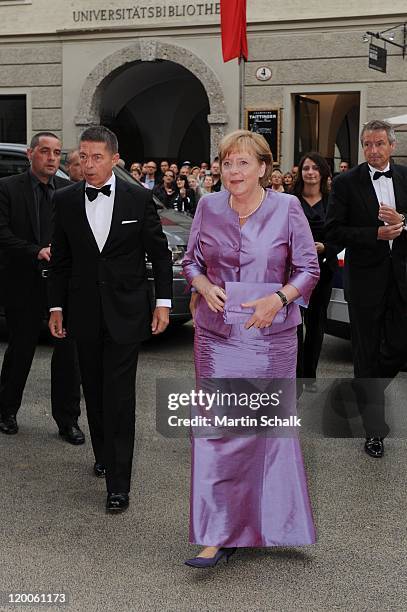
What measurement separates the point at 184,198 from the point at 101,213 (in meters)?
10.9

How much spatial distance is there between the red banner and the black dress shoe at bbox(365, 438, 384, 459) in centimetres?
1174

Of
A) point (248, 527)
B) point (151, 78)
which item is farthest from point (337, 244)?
point (151, 78)

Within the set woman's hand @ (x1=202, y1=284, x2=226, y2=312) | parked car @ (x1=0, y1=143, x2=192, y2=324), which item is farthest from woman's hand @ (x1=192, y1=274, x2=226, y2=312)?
parked car @ (x1=0, y1=143, x2=192, y2=324)

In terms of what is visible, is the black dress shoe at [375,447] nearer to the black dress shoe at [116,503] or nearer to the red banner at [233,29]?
the black dress shoe at [116,503]

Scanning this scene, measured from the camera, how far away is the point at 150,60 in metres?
19.7

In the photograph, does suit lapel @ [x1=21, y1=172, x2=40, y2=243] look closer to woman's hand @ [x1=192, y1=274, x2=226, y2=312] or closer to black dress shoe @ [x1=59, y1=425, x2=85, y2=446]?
black dress shoe @ [x1=59, y1=425, x2=85, y2=446]

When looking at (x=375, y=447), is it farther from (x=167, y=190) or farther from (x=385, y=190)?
(x=167, y=190)

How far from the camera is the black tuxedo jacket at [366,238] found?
6.05 metres

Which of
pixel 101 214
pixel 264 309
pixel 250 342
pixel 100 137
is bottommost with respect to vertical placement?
pixel 250 342

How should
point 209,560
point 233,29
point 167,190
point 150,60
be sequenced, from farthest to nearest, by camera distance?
1. point 150,60
2. point 233,29
3. point 167,190
4. point 209,560

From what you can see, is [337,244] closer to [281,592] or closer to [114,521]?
[114,521]

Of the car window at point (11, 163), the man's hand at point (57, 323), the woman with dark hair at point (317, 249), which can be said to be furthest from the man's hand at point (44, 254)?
the car window at point (11, 163)

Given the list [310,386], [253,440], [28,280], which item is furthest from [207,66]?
[253,440]

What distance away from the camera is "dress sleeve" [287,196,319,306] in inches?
164
